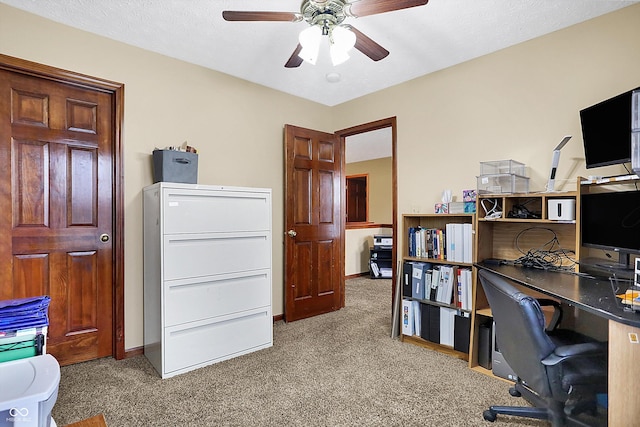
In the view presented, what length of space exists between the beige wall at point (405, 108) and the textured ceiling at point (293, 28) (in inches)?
4.7

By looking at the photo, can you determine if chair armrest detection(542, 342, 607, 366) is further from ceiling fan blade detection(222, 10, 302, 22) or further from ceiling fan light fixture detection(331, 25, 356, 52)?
ceiling fan blade detection(222, 10, 302, 22)

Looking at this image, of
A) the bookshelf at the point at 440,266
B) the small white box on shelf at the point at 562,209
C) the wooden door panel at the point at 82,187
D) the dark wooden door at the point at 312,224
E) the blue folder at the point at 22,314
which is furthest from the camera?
the dark wooden door at the point at 312,224

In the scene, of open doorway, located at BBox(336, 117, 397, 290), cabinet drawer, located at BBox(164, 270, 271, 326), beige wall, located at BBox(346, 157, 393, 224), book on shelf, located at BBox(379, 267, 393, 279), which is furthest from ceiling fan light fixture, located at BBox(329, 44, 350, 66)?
beige wall, located at BBox(346, 157, 393, 224)

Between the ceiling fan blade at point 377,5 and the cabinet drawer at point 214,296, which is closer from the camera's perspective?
the ceiling fan blade at point 377,5

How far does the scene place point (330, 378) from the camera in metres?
2.27

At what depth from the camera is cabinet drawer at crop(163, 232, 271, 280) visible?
234 centimetres

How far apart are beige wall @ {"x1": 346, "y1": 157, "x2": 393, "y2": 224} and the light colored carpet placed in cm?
444

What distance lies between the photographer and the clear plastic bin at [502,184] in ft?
7.83

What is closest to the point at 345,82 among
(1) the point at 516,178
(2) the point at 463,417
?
(1) the point at 516,178

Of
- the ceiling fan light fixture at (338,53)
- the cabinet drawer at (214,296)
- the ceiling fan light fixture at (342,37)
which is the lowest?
the cabinet drawer at (214,296)

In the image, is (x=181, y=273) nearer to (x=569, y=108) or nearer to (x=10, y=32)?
(x=10, y=32)

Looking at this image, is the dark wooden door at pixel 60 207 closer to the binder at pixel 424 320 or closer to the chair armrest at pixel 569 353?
the binder at pixel 424 320

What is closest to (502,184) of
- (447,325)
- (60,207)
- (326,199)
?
(447,325)

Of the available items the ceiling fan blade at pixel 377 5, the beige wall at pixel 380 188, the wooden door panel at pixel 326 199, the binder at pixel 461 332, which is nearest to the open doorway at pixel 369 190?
the beige wall at pixel 380 188
